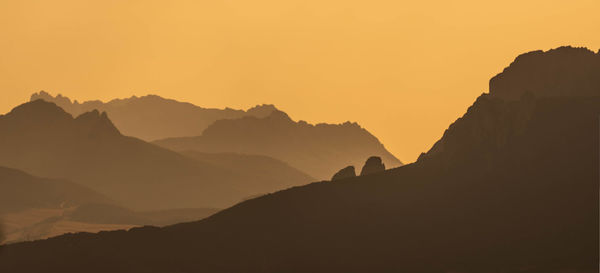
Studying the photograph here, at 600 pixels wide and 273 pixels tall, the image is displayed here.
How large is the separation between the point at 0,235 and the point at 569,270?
116 m

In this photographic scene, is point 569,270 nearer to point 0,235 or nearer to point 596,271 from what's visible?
point 596,271

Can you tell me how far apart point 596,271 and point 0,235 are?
11796 cm

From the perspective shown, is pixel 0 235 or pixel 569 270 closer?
pixel 0 235

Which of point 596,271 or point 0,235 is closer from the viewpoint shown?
point 0,235

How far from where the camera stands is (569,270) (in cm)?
19962

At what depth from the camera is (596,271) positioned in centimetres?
19388

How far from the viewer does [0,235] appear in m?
155

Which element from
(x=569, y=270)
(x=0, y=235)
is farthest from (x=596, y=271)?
(x=0, y=235)
